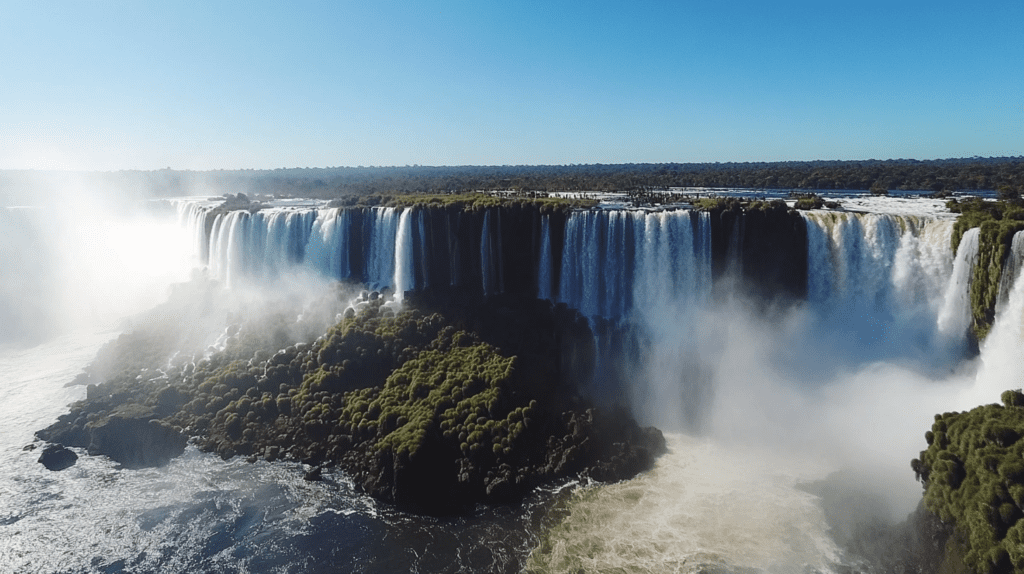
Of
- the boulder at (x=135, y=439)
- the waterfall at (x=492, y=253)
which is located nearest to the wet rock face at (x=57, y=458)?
the boulder at (x=135, y=439)

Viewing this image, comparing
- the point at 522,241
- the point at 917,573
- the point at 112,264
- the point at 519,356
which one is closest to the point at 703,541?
the point at 917,573

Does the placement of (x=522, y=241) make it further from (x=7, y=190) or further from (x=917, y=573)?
(x=7, y=190)

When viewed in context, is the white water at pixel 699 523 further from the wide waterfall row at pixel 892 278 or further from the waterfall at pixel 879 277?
the wide waterfall row at pixel 892 278

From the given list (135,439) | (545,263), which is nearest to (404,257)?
(545,263)

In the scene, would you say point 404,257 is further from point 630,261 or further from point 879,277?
point 879,277

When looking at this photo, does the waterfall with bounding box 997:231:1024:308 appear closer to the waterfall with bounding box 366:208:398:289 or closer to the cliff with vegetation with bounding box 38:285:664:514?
the cliff with vegetation with bounding box 38:285:664:514

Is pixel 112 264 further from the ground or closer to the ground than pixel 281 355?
further from the ground
